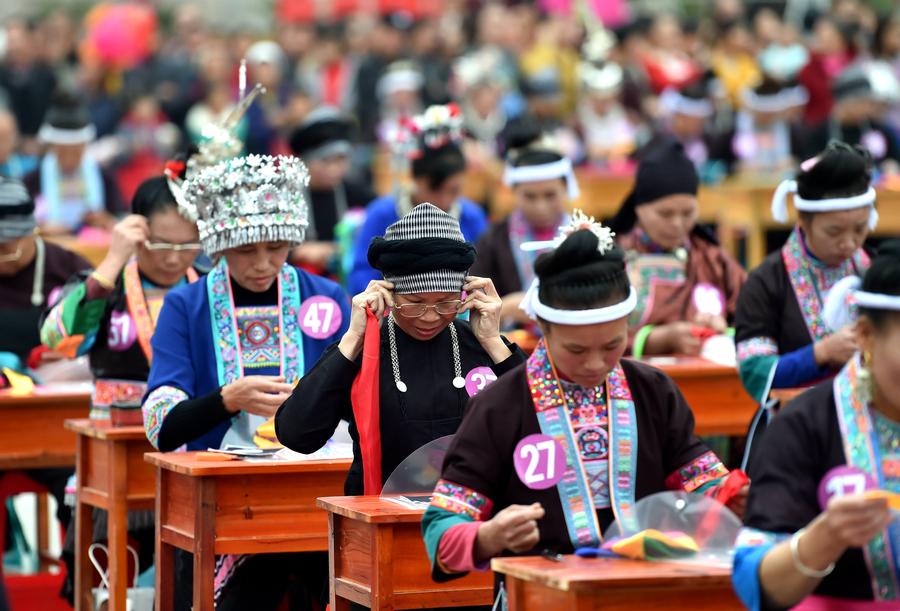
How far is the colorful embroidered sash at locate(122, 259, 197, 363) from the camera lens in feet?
20.6

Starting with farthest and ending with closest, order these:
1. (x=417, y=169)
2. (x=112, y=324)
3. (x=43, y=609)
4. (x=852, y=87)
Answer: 1. (x=852, y=87)
2. (x=417, y=169)
3. (x=43, y=609)
4. (x=112, y=324)

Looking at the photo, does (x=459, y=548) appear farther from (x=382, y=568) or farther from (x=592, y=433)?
(x=382, y=568)

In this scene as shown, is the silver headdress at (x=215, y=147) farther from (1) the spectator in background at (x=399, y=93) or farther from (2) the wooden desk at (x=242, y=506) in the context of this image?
(1) the spectator in background at (x=399, y=93)

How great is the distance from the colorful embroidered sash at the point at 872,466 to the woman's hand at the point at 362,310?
5.28 feet

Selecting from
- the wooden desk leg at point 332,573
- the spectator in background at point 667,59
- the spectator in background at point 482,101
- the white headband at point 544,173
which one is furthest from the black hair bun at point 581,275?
the spectator in background at point 667,59

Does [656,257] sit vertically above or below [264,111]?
below

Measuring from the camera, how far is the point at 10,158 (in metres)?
12.7

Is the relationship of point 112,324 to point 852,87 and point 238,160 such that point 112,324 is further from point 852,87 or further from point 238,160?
point 852,87

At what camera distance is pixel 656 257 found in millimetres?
7574

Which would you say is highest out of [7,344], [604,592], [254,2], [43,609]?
[254,2]

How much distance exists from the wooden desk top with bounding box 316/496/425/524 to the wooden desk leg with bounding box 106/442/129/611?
4.84 ft

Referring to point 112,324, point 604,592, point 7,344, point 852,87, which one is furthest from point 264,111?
point 604,592

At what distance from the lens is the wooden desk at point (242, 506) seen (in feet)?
16.8

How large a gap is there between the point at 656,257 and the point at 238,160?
7.96 ft
